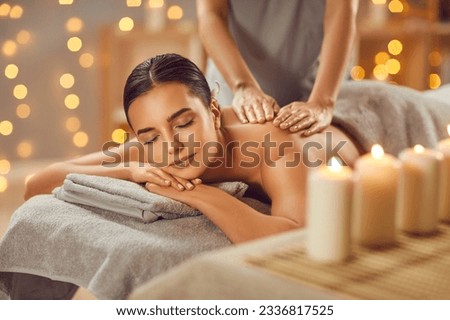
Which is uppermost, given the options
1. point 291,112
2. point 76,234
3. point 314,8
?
point 314,8

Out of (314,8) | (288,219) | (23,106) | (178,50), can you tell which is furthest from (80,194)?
(178,50)

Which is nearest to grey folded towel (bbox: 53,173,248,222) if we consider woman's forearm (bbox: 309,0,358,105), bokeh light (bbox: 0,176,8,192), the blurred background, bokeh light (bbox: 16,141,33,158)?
woman's forearm (bbox: 309,0,358,105)

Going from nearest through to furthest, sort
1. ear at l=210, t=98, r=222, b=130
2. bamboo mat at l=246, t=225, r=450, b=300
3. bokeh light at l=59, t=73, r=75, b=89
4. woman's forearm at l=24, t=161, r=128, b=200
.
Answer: bamboo mat at l=246, t=225, r=450, b=300 → ear at l=210, t=98, r=222, b=130 → woman's forearm at l=24, t=161, r=128, b=200 → bokeh light at l=59, t=73, r=75, b=89

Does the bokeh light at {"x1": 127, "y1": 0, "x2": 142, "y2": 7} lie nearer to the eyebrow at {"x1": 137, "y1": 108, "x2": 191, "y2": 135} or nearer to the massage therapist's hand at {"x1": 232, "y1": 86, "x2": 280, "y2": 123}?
the massage therapist's hand at {"x1": 232, "y1": 86, "x2": 280, "y2": 123}

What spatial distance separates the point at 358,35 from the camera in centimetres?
361

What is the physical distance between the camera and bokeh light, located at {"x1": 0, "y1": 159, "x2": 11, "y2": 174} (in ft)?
10.4

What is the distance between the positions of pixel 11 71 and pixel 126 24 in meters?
0.61

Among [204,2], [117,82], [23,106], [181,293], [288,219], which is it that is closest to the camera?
[181,293]

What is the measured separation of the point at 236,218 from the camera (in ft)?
3.98

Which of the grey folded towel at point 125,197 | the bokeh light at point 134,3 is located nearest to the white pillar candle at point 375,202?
the grey folded towel at point 125,197

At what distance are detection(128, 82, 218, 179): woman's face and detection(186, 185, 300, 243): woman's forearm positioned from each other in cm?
8

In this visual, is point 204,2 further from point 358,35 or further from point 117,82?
point 358,35

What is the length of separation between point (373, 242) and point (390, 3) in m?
3.18

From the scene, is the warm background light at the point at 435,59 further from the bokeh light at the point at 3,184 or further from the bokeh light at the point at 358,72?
the bokeh light at the point at 3,184
